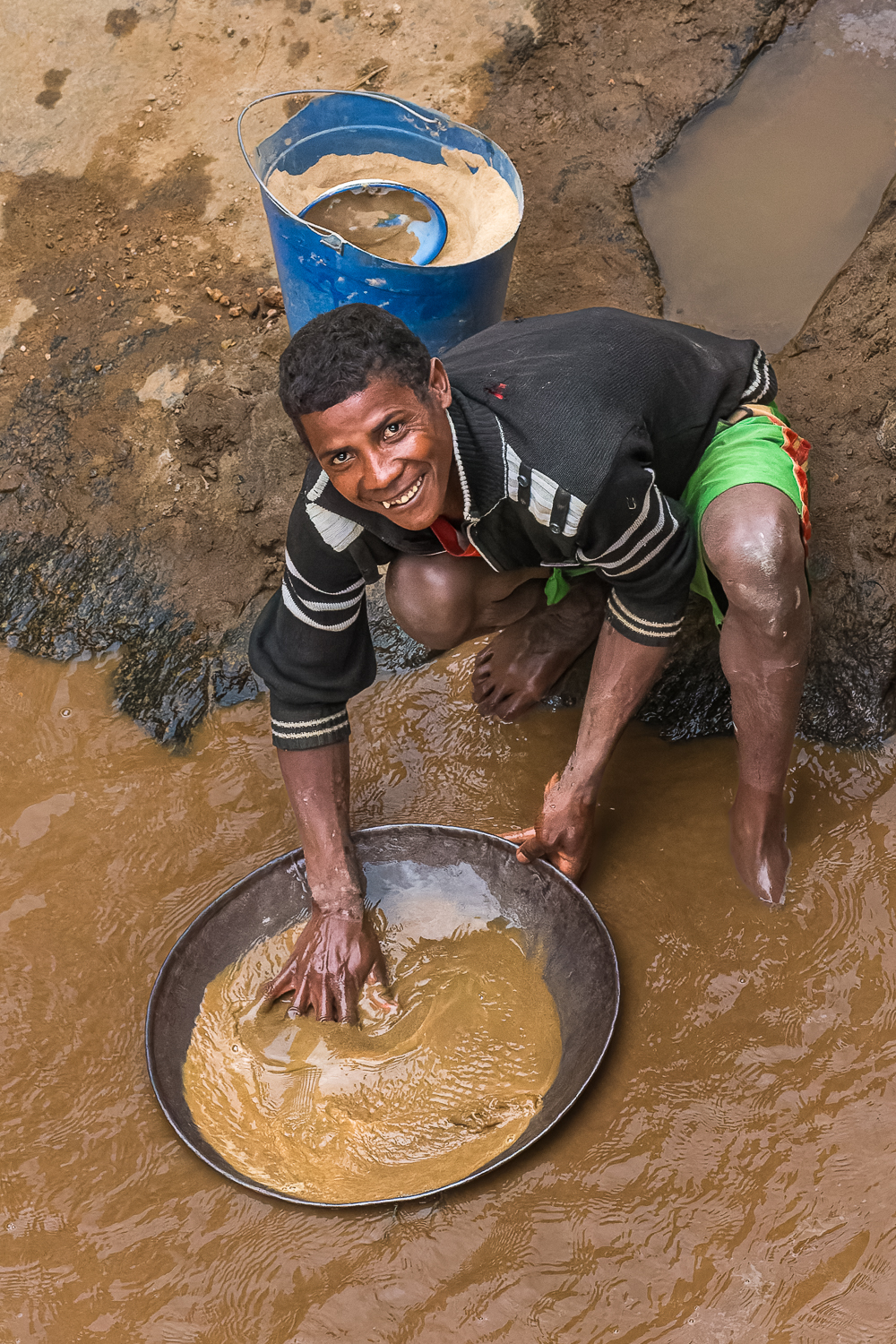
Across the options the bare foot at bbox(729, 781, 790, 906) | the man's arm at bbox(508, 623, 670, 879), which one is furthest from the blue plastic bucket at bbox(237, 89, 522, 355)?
the bare foot at bbox(729, 781, 790, 906)

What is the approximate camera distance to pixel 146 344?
3.29 metres

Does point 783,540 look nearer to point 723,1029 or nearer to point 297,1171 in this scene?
point 723,1029

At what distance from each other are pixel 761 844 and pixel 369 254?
1.67 metres

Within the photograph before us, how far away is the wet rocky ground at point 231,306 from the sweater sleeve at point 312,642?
68 cm

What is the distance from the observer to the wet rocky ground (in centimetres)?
265

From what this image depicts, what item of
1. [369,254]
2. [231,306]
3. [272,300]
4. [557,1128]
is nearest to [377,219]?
[369,254]

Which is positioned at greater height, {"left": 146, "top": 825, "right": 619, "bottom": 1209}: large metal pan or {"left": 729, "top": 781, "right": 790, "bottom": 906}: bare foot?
{"left": 729, "top": 781, "right": 790, "bottom": 906}: bare foot

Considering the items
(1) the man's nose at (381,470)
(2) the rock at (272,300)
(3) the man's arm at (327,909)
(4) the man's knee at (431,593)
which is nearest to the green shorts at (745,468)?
(4) the man's knee at (431,593)

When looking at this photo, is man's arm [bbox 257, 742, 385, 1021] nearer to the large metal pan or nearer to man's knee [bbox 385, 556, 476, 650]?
the large metal pan

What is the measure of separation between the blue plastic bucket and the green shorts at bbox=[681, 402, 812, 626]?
2.88 ft

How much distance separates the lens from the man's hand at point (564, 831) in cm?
218

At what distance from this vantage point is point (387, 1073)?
2.06 m

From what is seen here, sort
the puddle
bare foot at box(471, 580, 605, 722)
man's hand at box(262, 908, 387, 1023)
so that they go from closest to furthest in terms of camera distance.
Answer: man's hand at box(262, 908, 387, 1023), bare foot at box(471, 580, 605, 722), the puddle

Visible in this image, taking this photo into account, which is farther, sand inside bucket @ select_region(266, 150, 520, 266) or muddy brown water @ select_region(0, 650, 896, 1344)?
sand inside bucket @ select_region(266, 150, 520, 266)
